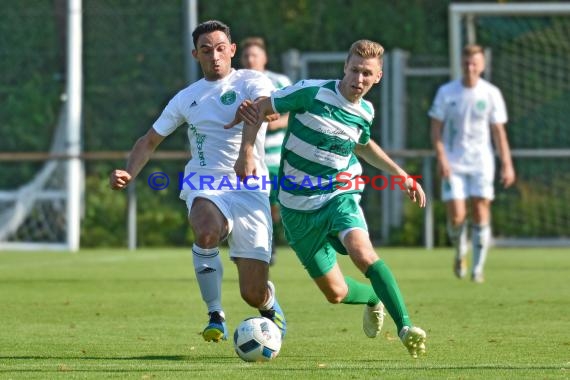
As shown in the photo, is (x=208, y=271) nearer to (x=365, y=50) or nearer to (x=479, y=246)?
(x=365, y=50)

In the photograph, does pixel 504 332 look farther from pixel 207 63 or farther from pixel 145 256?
pixel 145 256

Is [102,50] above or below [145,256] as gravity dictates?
above

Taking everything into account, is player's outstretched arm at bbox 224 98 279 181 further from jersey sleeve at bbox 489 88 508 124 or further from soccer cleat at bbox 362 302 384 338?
jersey sleeve at bbox 489 88 508 124

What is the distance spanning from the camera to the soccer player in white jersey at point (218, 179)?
8.02 meters

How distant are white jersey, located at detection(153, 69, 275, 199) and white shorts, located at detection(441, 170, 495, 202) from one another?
506 centimetres

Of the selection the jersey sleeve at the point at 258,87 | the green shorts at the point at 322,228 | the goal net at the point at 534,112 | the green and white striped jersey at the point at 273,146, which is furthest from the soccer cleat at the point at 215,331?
the goal net at the point at 534,112

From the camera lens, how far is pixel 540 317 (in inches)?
376

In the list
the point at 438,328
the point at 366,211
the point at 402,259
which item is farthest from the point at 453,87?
the point at 366,211

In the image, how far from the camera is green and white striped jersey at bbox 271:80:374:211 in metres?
7.97

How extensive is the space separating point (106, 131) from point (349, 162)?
1341 centimetres

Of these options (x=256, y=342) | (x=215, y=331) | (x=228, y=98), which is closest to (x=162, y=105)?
(x=228, y=98)

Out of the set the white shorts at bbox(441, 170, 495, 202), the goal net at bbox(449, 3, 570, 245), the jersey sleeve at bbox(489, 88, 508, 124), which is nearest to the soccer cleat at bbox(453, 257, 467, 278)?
the white shorts at bbox(441, 170, 495, 202)

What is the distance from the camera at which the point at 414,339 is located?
277 inches

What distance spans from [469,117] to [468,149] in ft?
1.03
